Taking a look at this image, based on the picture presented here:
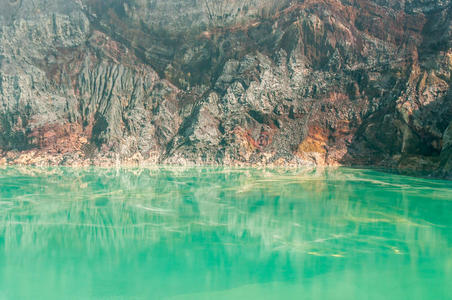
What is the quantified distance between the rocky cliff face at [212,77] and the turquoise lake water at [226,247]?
105 feet

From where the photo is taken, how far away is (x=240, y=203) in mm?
20328

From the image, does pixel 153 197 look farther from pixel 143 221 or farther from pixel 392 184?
pixel 392 184

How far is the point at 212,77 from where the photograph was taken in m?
64.1

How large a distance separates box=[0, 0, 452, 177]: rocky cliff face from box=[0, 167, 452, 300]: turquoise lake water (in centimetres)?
3197

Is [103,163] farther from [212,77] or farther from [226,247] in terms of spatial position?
[226,247]

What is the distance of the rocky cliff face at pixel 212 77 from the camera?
5369 centimetres

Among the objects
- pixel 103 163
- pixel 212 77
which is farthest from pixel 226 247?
pixel 212 77

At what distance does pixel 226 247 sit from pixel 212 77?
55180 mm

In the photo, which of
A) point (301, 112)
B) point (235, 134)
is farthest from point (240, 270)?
point (301, 112)

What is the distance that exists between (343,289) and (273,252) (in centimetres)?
314

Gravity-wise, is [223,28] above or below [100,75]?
above

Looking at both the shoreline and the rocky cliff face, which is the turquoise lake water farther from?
the rocky cliff face

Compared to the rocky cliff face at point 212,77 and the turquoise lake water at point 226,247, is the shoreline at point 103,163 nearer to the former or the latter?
the rocky cliff face at point 212,77

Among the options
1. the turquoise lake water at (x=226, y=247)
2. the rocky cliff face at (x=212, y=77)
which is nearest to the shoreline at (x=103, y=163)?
the rocky cliff face at (x=212, y=77)
